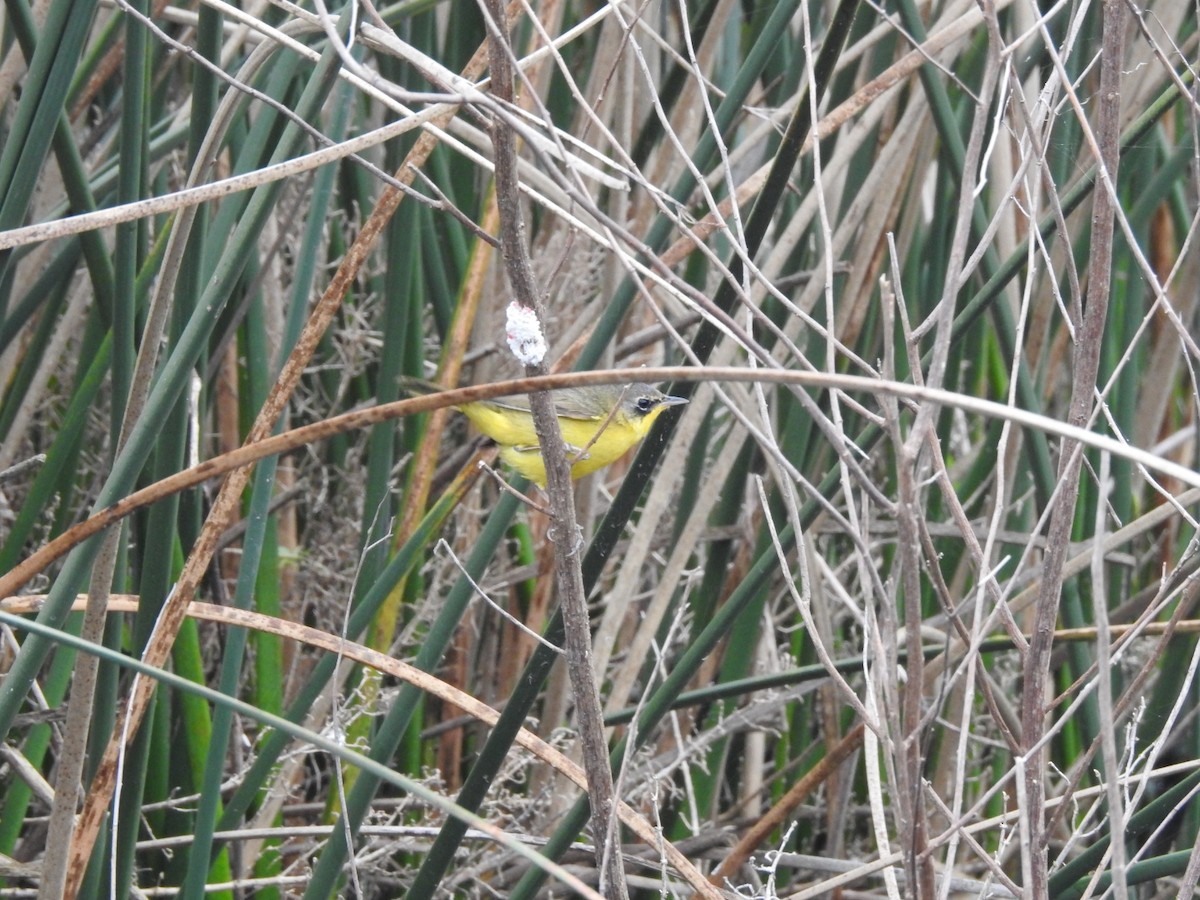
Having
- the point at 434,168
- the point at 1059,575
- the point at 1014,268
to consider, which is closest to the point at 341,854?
the point at 1059,575

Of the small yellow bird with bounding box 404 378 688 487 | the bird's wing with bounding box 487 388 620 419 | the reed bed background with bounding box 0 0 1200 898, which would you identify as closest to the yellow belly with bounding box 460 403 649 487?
the small yellow bird with bounding box 404 378 688 487

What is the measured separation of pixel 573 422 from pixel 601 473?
0.19m

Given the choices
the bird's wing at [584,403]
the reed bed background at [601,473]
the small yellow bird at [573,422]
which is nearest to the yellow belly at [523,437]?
the small yellow bird at [573,422]

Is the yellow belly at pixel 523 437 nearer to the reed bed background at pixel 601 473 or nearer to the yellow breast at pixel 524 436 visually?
the yellow breast at pixel 524 436

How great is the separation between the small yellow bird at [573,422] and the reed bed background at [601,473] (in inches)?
4.2

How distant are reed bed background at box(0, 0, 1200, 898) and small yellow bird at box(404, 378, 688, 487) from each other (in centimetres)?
11

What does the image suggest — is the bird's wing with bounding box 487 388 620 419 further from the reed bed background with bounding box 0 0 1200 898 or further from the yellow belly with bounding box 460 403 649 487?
the yellow belly with bounding box 460 403 649 487

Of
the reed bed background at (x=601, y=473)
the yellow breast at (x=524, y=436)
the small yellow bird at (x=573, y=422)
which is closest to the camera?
the reed bed background at (x=601, y=473)

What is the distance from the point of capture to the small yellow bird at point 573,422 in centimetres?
257

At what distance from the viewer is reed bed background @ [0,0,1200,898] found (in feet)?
4.02

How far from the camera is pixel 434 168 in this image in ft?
8.13

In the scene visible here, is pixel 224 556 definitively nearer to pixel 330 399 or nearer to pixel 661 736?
pixel 330 399

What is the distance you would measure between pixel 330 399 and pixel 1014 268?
1930 millimetres

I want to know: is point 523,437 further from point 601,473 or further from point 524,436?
point 601,473
